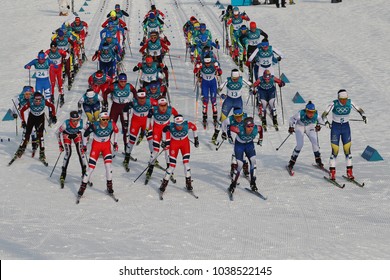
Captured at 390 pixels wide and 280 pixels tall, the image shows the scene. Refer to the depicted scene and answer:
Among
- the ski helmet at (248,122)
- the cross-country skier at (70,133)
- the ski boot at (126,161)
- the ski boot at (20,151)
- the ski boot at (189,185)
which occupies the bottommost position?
the ski boot at (20,151)

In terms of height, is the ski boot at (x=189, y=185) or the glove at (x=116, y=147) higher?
the ski boot at (x=189, y=185)

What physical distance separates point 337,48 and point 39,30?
1456 cm

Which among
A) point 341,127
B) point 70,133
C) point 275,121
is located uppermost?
point 341,127

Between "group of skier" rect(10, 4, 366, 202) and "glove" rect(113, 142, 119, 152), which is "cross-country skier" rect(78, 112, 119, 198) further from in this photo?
"glove" rect(113, 142, 119, 152)

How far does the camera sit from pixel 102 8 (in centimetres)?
3838

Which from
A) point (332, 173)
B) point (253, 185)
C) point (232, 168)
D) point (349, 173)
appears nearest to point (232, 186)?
point (253, 185)

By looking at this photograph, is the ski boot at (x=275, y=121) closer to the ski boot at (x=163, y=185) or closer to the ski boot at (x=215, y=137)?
the ski boot at (x=215, y=137)

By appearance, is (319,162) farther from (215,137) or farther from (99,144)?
(99,144)

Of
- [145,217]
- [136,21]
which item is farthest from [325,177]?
[136,21]

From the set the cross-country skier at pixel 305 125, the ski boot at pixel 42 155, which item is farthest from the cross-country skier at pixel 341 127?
the ski boot at pixel 42 155

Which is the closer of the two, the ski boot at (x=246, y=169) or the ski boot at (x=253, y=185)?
the ski boot at (x=253, y=185)

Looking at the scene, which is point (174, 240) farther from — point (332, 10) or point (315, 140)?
point (332, 10)

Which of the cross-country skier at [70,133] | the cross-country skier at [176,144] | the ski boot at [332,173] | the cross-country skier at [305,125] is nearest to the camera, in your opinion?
the cross-country skier at [176,144]

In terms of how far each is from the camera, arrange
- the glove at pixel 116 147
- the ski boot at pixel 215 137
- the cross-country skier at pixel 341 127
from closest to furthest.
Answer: the cross-country skier at pixel 341 127 → the glove at pixel 116 147 → the ski boot at pixel 215 137
